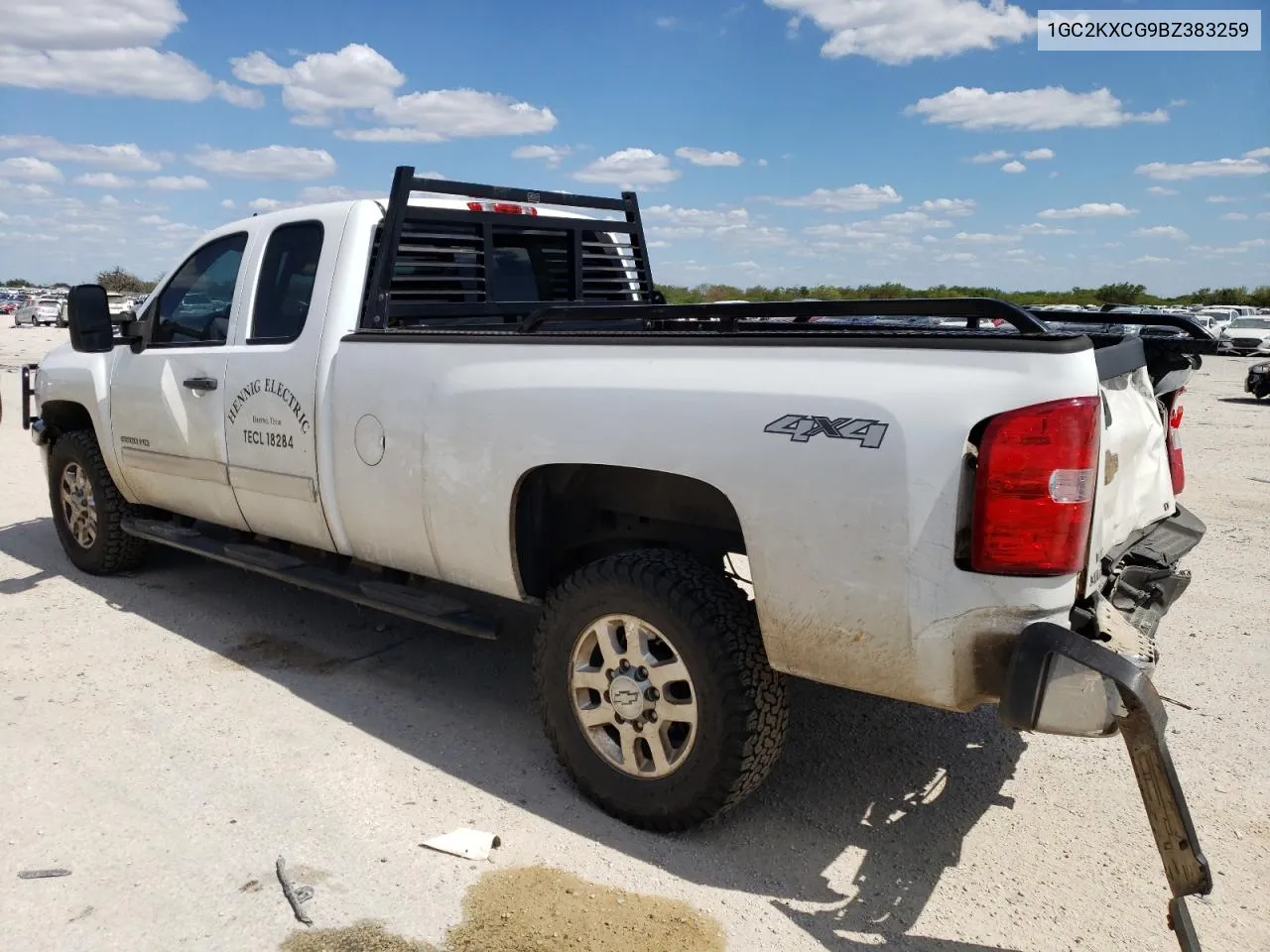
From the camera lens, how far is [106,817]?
11.5ft

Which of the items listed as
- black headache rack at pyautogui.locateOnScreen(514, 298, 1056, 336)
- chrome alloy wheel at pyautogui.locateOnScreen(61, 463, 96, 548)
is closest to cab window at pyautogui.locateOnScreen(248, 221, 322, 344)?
black headache rack at pyautogui.locateOnScreen(514, 298, 1056, 336)

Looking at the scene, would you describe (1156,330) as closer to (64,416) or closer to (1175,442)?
(1175,442)

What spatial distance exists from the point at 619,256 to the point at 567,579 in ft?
9.28

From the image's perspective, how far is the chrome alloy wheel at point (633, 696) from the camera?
331 cm

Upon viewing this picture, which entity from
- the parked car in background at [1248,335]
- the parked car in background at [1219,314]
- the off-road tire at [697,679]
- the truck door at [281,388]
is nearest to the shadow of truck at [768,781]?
the off-road tire at [697,679]

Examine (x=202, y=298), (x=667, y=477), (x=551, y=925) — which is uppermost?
(x=202, y=298)

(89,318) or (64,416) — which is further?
(64,416)

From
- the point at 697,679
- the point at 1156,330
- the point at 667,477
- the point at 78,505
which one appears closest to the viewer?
the point at 697,679

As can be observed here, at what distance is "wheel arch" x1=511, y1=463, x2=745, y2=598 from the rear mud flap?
1.00m

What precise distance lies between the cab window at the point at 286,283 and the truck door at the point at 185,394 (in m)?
0.20

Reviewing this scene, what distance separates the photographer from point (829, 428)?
111 inches

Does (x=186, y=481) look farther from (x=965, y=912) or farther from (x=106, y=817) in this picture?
(x=965, y=912)

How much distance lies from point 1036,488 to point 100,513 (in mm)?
5460

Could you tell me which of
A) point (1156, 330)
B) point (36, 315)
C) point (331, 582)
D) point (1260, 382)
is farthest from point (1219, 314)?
point (36, 315)
